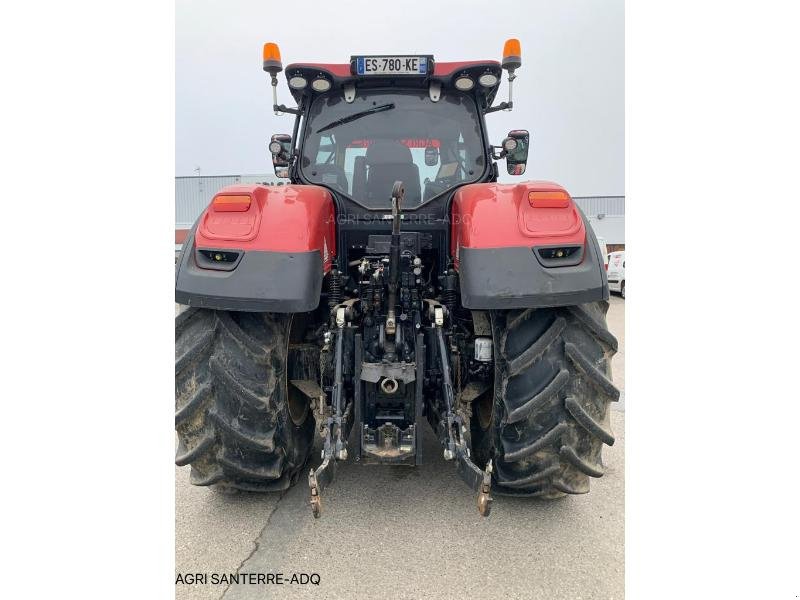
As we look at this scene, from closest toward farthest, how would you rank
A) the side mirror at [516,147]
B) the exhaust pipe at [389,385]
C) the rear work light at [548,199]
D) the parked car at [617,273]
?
the rear work light at [548,199], the exhaust pipe at [389,385], the side mirror at [516,147], the parked car at [617,273]

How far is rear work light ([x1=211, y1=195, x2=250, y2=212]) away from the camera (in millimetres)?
1960

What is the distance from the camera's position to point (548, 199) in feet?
6.43

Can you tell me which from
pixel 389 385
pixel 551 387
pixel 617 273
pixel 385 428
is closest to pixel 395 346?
pixel 389 385

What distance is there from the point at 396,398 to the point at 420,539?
0.62 meters

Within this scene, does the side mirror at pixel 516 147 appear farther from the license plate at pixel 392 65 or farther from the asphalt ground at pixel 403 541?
the asphalt ground at pixel 403 541

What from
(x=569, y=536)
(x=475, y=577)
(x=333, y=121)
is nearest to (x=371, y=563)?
(x=475, y=577)

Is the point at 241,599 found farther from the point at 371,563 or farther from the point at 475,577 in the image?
the point at 475,577

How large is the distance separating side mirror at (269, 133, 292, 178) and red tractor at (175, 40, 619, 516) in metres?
0.74

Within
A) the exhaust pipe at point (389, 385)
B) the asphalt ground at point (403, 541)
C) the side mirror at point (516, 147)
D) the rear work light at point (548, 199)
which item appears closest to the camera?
the asphalt ground at point (403, 541)

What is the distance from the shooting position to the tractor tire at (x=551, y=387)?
196 centimetres

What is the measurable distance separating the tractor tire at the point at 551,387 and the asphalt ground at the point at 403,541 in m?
0.30

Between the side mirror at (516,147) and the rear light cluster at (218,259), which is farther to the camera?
the side mirror at (516,147)

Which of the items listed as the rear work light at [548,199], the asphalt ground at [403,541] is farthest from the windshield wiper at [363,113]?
the asphalt ground at [403,541]

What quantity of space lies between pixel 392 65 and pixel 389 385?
187 cm
